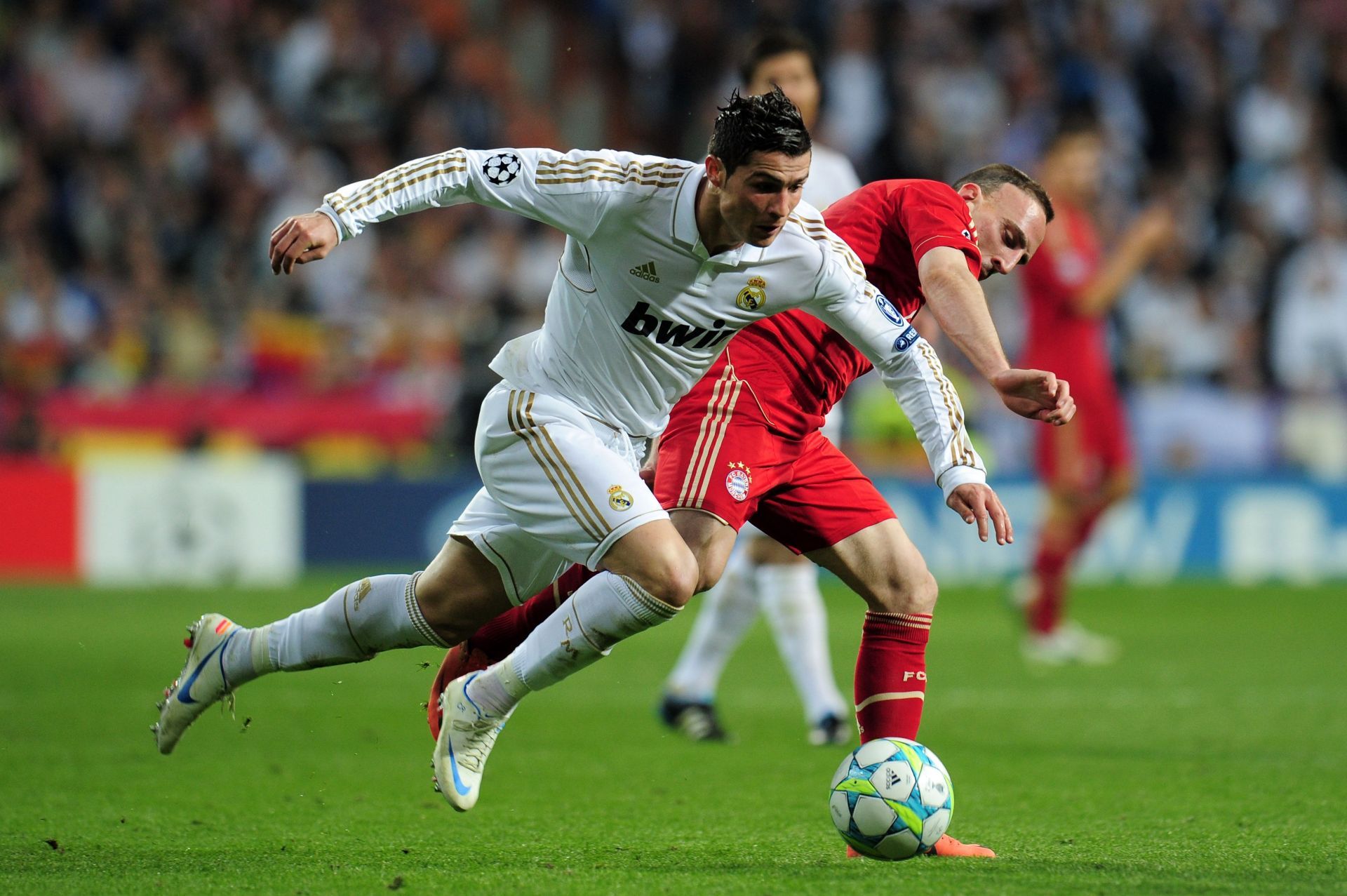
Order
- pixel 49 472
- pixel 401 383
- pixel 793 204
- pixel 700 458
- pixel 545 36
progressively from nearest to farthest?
pixel 793 204 → pixel 700 458 → pixel 49 472 → pixel 401 383 → pixel 545 36

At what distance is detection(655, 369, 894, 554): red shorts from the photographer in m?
4.76

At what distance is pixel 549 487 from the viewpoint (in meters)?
4.49

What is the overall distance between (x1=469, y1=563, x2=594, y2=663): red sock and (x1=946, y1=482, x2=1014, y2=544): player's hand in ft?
4.64

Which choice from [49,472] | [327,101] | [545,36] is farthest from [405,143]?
[49,472]

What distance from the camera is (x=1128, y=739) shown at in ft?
21.7

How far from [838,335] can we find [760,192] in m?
0.91

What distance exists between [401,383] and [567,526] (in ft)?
31.9

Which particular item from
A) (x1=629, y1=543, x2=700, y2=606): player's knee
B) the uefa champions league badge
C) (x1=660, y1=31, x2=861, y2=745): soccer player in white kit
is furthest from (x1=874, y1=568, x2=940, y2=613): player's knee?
(x1=660, y1=31, x2=861, y2=745): soccer player in white kit

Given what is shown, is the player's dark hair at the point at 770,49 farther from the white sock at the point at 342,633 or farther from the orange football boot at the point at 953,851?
the orange football boot at the point at 953,851

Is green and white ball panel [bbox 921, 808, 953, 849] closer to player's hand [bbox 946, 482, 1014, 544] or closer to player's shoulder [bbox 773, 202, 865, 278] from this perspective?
player's hand [bbox 946, 482, 1014, 544]

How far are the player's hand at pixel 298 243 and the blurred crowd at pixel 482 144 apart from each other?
9355 millimetres

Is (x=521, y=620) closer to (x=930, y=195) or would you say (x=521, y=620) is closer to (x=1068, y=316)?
(x=930, y=195)

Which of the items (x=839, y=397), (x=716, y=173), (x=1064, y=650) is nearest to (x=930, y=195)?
(x=839, y=397)

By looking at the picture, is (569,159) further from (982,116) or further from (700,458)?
(982,116)
